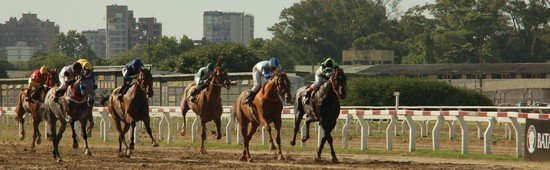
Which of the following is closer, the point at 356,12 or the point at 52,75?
the point at 52,75

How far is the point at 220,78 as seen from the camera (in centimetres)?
2812

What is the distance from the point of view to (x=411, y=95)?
2377 inches

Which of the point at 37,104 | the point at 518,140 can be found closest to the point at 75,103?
the point at 37,104

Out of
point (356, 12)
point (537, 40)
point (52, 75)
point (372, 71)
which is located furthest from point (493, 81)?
point (52, 75)

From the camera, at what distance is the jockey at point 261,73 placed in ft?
82.2

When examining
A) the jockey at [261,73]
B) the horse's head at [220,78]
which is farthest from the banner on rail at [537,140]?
the horse's head at [220,78]

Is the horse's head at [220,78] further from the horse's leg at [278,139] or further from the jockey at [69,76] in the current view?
the horse's leg at [278,139]

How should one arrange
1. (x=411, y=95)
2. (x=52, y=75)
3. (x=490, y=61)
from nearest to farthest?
(x=52, y=75), (x=411, y=95), (x=490, y=61)

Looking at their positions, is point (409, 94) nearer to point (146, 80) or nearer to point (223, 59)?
point (223, 59)

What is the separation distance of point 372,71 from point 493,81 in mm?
9929

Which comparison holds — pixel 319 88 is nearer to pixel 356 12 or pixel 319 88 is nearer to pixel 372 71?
pixel 372 71

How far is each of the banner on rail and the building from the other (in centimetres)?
12185

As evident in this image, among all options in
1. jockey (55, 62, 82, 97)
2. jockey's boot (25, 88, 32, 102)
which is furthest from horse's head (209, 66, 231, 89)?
jockey's boot (25, 88, 32, 102)

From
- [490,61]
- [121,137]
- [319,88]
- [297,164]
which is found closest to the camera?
[297,164]
